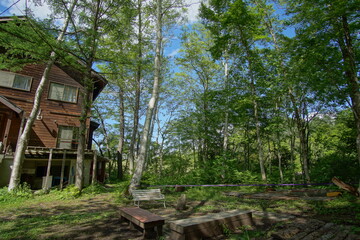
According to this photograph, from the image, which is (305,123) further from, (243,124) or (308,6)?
(308,6)

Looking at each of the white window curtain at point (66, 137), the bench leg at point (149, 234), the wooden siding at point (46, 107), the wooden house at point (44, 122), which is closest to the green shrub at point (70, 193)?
the wooden house at point (44, 122)

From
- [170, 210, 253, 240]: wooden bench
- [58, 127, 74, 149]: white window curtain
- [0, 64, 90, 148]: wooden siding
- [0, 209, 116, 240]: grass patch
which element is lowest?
[0, 209, 116, 240]: grass patch

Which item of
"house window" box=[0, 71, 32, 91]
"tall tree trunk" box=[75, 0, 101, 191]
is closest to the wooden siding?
"house window" box=[0, 71, 32, 91]

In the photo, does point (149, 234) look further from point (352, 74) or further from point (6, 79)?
point (6, 79)

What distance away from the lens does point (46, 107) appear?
50.2 feet

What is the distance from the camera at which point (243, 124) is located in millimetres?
18984

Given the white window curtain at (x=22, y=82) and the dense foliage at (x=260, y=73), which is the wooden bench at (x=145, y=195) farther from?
the white window curtain at (x=22, y=82)

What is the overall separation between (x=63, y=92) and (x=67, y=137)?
372cm

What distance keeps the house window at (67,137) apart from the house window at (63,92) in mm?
2368

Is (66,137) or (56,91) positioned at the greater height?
(56,91)

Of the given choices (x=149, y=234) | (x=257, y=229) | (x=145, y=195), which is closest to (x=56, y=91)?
(x=145, y=195)

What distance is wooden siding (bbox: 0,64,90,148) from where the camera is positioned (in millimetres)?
14352

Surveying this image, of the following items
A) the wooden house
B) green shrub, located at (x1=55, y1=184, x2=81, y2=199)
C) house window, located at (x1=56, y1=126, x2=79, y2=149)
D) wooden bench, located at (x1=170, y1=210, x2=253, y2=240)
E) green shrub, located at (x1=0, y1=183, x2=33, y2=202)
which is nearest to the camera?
wooden bench, located at (x1=170, y1=210, x2=253, y2=240)

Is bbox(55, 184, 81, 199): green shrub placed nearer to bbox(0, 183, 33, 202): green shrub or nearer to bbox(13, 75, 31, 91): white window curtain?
bbox(0, 183, 33, 202): green shrub
